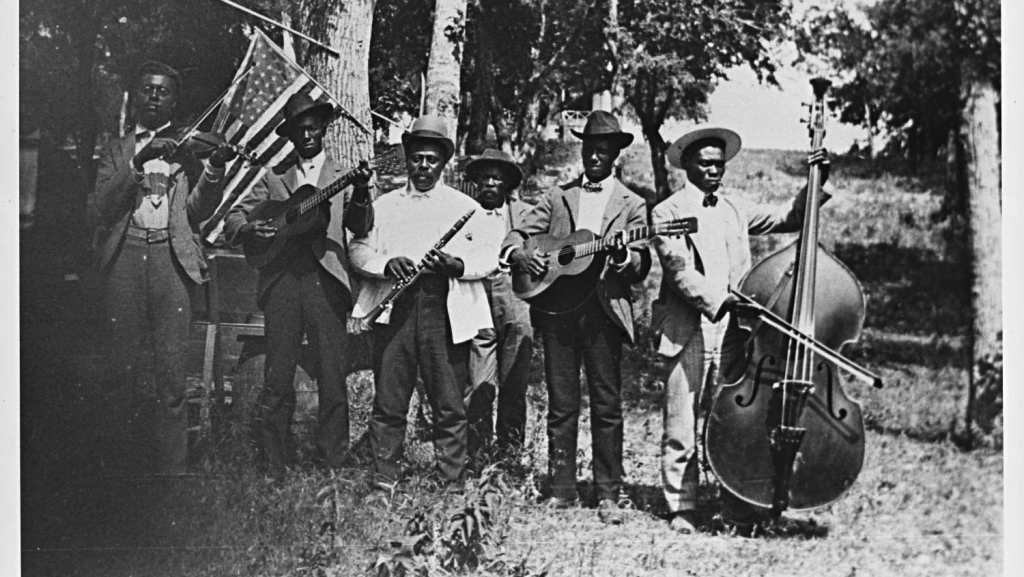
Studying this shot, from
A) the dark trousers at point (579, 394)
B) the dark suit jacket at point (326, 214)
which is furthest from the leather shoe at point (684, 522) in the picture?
the dark suit jacket at point (326, 214)

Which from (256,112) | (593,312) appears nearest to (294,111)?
(256,112)

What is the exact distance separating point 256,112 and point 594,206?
217 centimetres

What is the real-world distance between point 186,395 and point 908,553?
4.82 m

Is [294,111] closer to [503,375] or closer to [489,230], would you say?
[489,230]

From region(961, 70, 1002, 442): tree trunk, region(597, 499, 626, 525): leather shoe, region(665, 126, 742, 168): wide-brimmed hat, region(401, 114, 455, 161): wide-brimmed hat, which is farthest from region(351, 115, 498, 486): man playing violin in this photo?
region(961, 70, 1002, 442): tree trunk

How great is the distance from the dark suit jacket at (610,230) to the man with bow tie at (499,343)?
96mm

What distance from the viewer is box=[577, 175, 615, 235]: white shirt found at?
8.23 m

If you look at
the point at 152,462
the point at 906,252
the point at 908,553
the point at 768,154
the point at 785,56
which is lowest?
the point at 908,553

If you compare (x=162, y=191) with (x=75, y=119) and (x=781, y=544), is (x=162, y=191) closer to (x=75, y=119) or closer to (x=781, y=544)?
(x=75, y=119)

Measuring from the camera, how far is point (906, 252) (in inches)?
350

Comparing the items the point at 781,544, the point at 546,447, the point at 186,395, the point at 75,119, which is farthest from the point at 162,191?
the point at 781,544

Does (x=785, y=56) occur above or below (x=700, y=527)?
above

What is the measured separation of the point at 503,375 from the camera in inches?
325

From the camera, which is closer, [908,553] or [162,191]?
[162,191]
